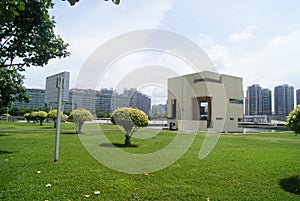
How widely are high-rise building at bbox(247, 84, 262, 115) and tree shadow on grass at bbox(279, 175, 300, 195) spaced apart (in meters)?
58.1

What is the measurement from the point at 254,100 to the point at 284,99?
306 inches

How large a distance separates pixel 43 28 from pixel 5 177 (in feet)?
16.0

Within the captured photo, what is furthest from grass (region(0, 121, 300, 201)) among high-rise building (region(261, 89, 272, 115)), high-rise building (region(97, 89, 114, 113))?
high-rise building (region(261, 89, 272, 115))

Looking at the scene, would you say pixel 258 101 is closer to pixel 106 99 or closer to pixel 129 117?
pixel 106 99

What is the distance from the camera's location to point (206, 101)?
27328mm

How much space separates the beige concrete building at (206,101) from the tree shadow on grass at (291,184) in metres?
19.5

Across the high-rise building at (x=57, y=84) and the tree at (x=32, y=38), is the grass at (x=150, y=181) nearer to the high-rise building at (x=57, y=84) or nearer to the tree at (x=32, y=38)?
the high-rise building at (x=57, y=84)

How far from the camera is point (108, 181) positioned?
12.3 ft

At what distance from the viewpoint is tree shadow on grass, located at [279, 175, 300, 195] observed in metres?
3.56

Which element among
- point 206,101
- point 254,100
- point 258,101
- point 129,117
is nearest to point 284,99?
point 258,101

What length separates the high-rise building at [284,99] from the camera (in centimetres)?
5066

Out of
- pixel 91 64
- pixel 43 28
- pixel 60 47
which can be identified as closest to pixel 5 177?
pixel 91 64

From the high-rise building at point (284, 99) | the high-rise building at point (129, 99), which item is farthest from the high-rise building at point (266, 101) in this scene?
the high-rise building at point (129, 99)

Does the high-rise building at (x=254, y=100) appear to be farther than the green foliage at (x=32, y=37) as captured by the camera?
Yes
